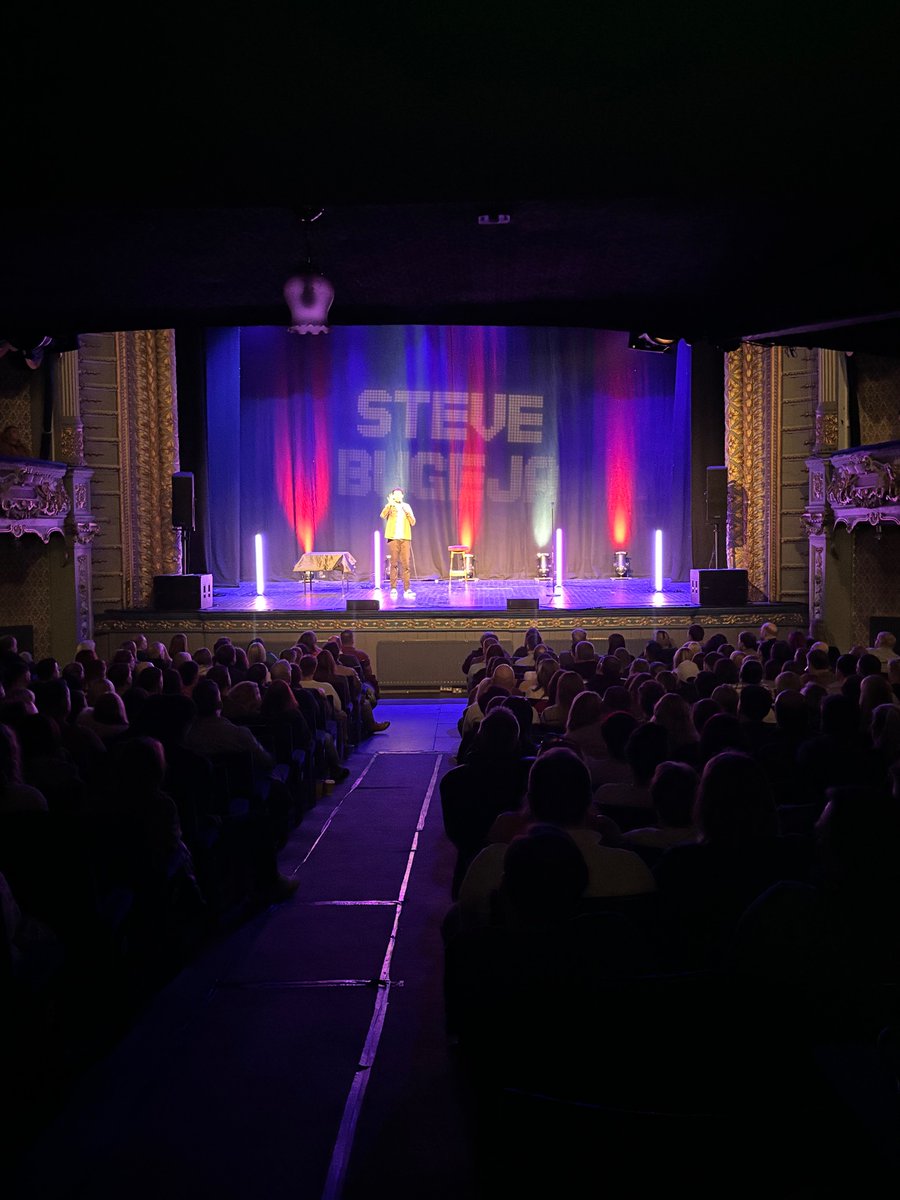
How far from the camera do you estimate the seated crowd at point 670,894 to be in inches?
81.4

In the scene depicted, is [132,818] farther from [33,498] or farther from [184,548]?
[184,548]

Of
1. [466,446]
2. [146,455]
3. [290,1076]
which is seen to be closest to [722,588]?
[466,446]

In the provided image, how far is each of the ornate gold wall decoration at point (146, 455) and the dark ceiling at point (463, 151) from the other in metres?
8.82

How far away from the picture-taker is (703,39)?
274 cm

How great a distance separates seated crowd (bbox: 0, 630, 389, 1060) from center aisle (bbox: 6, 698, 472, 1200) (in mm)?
222

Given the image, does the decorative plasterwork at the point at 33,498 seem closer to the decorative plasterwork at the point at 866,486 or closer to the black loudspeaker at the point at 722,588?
the black loudspeaker at the point at 722,588

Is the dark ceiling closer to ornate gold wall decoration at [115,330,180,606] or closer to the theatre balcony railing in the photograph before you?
the theatre balcony railing

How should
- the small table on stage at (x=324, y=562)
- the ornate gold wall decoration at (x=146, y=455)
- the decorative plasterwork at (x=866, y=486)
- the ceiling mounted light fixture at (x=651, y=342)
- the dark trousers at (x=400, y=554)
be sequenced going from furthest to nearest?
the dark trousers at (x=400, y=554) → the small table on stage at (x=324, y=562) → the ornate gold wall decoration at (x=146, y=455) → the decorative plasterwork at (x=866, y=486) → the ceiling mounted light fixture at (x=651, y=342)

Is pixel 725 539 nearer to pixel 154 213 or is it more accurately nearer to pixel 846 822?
pixel 154 213

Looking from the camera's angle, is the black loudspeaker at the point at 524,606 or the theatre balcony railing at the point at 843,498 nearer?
the theatre balcony railing at the point at 843,498

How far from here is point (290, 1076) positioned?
3385mm

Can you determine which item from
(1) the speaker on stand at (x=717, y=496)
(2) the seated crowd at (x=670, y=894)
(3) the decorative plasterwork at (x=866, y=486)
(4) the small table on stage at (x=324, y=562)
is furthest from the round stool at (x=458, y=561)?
(2) the seated crowd at (x=670, y=894)

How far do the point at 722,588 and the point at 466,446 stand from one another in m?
7.65

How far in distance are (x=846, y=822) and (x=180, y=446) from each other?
545 inches
